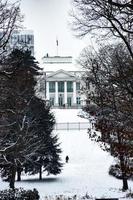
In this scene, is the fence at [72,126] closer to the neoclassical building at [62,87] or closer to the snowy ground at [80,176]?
the snowy ground at [80,176]

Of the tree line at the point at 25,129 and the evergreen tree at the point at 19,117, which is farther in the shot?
the tree line at the point at 25,129

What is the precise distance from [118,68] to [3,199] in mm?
8844

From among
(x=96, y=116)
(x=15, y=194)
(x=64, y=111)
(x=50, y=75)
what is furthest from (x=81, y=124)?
(x=96, y=116)

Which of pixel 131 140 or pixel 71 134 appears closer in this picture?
pixel 131 140

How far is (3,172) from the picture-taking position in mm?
31609

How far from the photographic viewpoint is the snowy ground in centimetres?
3041

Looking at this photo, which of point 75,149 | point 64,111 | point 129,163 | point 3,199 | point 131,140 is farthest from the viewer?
point 64,111

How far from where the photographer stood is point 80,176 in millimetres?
42844

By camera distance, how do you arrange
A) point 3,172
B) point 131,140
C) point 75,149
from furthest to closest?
point 75,149 < point 3,172 < point 131,140

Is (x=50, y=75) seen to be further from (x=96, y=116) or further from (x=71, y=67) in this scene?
(x=96, y=116)

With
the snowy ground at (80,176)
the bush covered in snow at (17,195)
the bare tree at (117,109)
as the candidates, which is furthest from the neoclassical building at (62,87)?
the bare tree at (117,109)

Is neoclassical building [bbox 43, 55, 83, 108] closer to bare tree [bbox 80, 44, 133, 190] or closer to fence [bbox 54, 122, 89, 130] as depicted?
fence [bbox 54, 122, 89, 130]

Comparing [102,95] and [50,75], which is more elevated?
[50,75]

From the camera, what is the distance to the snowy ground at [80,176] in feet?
99.8
